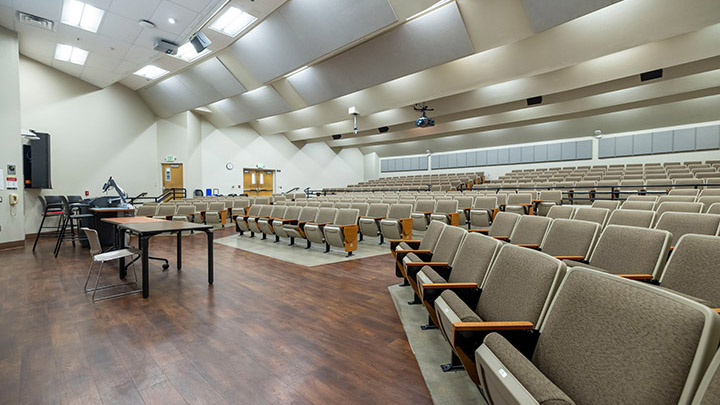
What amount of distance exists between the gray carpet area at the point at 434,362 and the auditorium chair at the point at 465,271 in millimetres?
217

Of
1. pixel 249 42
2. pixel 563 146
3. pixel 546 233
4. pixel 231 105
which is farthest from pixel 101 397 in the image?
pixel 563 146

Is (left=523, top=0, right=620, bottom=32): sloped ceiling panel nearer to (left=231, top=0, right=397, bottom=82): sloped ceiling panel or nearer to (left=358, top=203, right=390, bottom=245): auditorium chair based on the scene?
(left=231, top=0, right=397, bottom=82): sloped ceiling panel

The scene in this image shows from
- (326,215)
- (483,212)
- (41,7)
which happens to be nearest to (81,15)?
(41,7)

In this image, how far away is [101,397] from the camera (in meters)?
1.72

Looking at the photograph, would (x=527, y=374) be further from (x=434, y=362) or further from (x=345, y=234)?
(x=345, y=234)

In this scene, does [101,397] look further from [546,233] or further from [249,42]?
[249,42]

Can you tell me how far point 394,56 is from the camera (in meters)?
8.14

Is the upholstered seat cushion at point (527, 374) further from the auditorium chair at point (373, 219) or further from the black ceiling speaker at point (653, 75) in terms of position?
the black ceiling speaker at point (653, 75)

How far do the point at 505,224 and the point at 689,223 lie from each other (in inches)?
53.5

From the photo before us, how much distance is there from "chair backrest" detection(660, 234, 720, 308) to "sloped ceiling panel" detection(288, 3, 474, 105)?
680cm

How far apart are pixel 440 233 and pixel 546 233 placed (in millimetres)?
916

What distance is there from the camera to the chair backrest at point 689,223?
216 cm

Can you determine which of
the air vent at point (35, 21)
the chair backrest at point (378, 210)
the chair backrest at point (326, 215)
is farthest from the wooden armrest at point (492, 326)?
the air vent at point (35, 21)

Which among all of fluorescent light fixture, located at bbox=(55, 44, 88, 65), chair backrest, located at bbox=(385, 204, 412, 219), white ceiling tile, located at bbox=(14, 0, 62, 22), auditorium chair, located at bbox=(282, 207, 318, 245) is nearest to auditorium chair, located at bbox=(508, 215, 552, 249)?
chair backrest, located at bbox=(385, 204, 412, 219)
